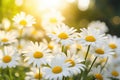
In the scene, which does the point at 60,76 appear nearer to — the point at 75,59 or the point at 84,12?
the point at 75,59

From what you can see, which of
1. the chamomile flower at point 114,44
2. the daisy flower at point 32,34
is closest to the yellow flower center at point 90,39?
the chamomile flower at point 114,44

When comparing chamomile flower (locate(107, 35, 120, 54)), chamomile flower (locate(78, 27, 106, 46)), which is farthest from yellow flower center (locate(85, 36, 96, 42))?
chamomile flower (locate(107, 35, 120, 54))

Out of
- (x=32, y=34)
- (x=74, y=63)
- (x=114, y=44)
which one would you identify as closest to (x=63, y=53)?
Answer: (x=74, y=63)

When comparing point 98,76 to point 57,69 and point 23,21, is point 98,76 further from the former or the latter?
point 23,21

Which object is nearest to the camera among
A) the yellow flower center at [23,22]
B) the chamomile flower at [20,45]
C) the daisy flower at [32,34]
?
the yellow flower center at [23,22]

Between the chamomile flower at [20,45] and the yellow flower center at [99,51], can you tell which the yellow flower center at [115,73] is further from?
the chamomile flower at [20,45]

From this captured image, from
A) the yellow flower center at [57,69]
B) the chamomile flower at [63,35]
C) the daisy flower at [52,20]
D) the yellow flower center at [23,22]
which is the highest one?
the daisy flower at [52,20]

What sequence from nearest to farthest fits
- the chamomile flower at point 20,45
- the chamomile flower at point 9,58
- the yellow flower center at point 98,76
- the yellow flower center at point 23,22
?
the chamomile flower at point 9,58
the yellow flower center at point 98,76
the yellow flower center at point 23,22
the chamomile flower at point 20,45
